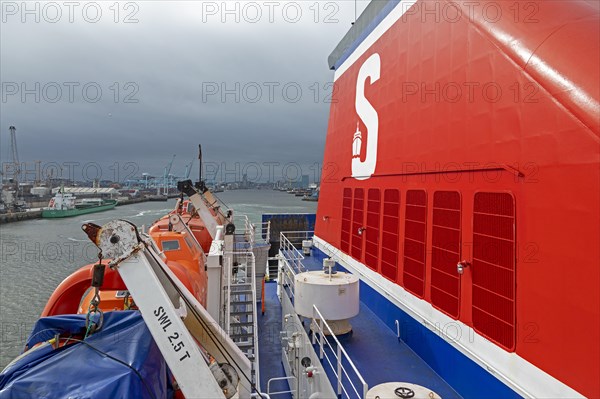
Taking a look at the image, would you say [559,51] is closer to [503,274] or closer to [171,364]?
[503,274]

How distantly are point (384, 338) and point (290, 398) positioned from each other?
2.10m

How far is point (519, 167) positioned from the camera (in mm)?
3873

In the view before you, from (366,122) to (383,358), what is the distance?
185 inches

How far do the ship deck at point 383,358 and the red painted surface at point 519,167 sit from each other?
98 centimetres

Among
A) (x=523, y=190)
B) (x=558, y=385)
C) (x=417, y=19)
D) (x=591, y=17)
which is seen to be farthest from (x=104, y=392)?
(x=417, y=19)

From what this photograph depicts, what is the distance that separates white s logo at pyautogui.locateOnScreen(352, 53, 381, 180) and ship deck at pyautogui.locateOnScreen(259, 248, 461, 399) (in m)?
2.98

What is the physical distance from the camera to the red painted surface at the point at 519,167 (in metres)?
3.14

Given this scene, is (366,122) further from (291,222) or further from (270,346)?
(291,222)

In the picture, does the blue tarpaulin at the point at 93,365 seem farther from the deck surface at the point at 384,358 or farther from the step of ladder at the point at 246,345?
the step of ladder at the point at 246,345

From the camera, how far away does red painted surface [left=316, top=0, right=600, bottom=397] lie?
3143 millimetres

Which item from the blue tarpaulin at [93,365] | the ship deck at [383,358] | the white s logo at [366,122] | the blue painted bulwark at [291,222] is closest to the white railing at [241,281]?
the ship deck at [383,358]

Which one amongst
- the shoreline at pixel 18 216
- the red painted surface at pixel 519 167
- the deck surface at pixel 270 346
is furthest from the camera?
the shoreline at pixel 18 216

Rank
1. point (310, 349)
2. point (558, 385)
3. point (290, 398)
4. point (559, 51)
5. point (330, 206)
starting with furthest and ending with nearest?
point (330, 206)
point (290, 398)
point (310, 349)
point (559, 51)
point (558, 385)

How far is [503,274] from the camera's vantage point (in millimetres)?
4023
